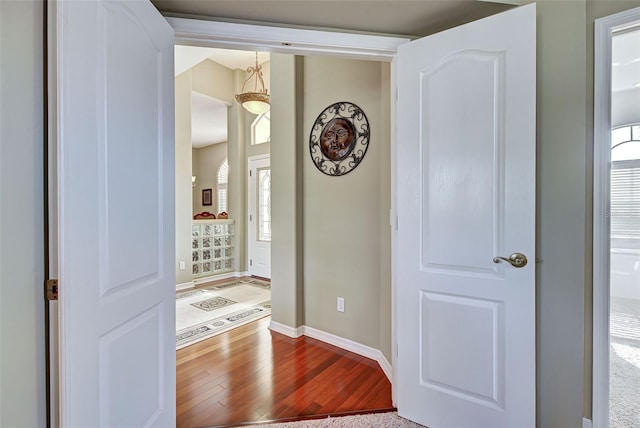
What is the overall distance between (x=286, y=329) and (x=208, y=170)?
723cm

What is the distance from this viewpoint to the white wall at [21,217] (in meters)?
0.85

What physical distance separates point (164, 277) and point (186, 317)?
7.05 feet

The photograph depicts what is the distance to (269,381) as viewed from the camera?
6.48 ft

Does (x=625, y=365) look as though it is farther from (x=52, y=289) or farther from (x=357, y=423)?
(x=52, y=289)

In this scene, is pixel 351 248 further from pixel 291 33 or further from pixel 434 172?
pixel 291 33

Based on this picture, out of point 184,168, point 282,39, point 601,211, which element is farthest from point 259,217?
point 601,211

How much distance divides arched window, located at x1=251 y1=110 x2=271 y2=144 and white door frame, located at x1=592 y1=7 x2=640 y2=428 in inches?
174

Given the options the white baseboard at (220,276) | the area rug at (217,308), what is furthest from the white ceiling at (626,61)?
the white baseboard at (220,276)

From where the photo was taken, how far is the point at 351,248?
2432 millimetres

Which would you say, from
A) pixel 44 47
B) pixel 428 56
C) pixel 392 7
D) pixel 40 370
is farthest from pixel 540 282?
pixel 44 47

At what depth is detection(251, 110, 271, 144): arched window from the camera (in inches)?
201

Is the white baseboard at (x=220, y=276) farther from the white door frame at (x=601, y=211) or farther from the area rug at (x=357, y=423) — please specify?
the white door frame at (x=601, y=211)

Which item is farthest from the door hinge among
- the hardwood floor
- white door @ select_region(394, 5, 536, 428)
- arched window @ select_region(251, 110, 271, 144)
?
arched window @ select_region(251, 110, 271, 144)

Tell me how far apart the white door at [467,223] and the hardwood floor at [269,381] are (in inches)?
16.7
